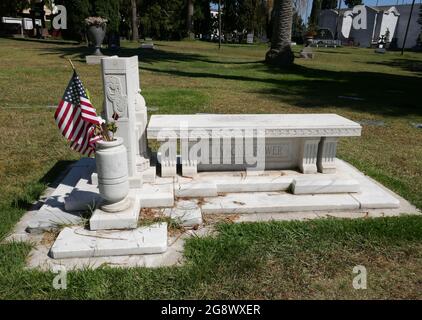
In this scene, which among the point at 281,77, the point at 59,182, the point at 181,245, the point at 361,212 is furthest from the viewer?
the point at 281,77

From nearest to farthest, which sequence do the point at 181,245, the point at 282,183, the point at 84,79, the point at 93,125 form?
1. the point at 181,245
2. the point at 93,125
3. the point at 282,183
4. the point at 84,79

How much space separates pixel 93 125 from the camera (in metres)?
4.22

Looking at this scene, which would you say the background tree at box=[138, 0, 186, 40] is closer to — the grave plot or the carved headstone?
the carved headstone

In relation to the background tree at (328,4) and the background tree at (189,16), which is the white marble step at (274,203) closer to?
the background tree at (189,16)

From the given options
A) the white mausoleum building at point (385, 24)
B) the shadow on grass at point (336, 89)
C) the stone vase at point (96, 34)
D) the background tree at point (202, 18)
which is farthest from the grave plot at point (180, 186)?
the white mausoleum building at point (385, 24)

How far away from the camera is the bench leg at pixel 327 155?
17.1ft

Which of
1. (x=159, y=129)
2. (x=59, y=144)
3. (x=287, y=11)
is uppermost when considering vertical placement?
(x=287, y=11)

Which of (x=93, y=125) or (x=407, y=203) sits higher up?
(x=93, y=125)

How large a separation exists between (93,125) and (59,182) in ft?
5.44

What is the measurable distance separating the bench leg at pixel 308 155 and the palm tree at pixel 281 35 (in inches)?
549

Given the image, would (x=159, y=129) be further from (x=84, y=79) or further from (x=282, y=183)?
(x=84, y=79)

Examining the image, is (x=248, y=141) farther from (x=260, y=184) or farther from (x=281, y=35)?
(x=281, y=35)

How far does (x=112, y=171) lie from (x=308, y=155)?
280 cm
